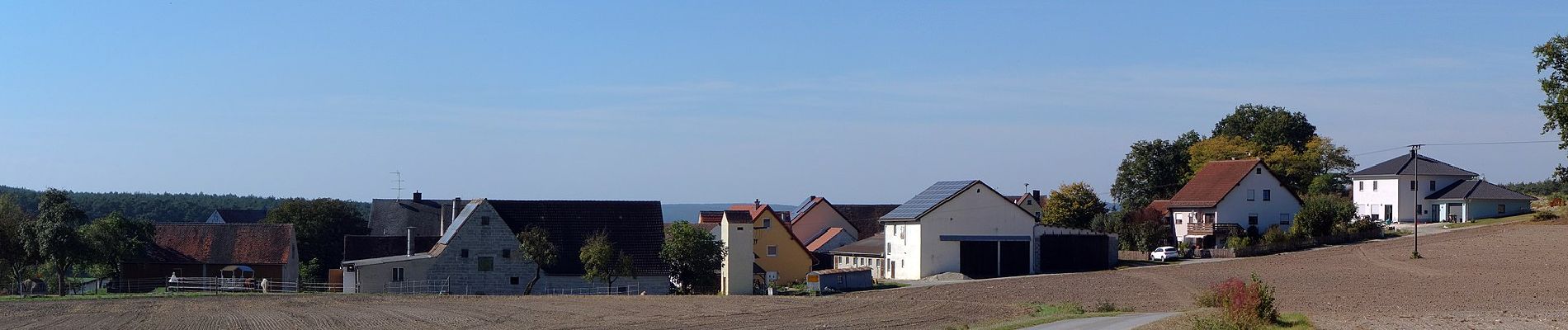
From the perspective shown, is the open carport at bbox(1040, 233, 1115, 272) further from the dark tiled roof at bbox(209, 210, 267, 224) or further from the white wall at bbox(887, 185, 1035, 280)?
the dark tiled roof at bbox(209, 210, 267, 224)

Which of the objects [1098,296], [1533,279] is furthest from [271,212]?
[1533,279]

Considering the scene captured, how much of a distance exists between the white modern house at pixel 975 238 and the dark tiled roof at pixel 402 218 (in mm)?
40825

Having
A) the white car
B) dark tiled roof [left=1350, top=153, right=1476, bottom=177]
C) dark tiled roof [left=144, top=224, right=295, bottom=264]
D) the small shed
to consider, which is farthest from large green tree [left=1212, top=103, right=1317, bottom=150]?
dark tiled roof [left=144, top=224, right=295, bottom=264]

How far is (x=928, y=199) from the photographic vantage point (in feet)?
224

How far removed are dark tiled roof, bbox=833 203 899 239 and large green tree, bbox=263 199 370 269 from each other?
31516 mm

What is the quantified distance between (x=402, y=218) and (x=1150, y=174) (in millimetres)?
53290

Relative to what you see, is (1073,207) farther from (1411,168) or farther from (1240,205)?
(1411,168)

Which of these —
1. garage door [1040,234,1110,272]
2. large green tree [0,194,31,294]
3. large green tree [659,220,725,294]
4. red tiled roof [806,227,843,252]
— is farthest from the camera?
red tiled roof [806,227,843,252]

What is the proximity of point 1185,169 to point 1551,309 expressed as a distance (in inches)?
2511

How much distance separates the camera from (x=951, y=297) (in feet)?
170

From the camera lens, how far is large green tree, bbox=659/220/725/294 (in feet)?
193

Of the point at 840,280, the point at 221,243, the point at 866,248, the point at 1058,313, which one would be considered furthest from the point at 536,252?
the point at 1058,313

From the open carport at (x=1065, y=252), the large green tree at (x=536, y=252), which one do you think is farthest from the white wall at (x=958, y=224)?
the large green tree at (x=536, y=252)

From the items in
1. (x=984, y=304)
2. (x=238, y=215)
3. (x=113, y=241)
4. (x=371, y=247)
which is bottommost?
(x=984, y=304)
